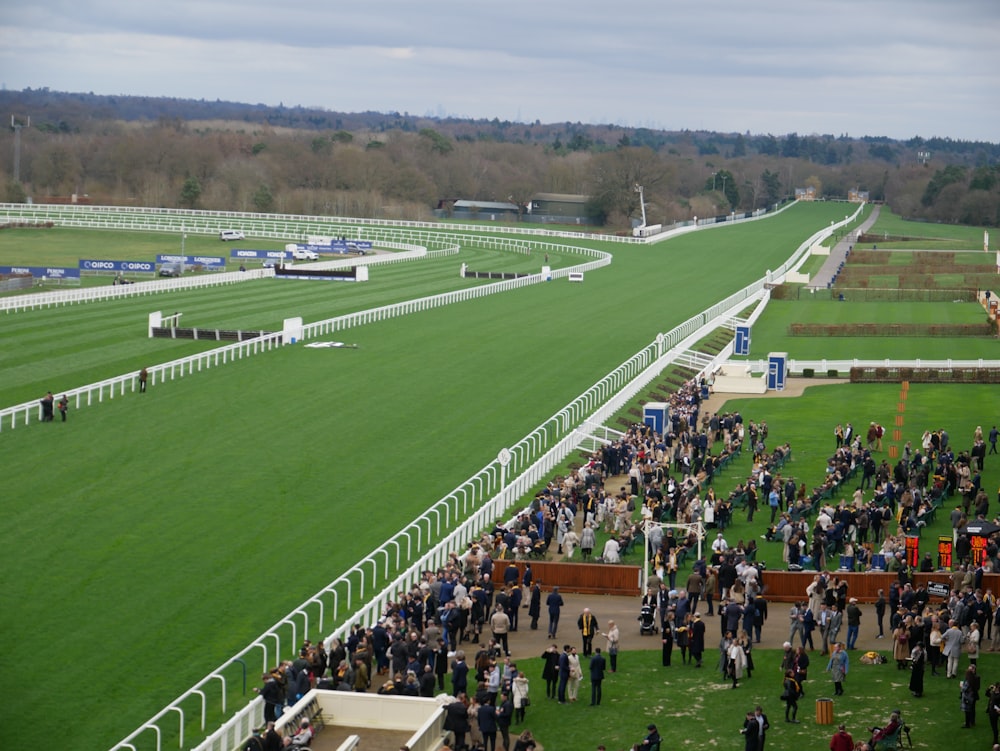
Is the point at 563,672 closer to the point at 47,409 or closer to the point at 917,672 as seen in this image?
the point at 917,672

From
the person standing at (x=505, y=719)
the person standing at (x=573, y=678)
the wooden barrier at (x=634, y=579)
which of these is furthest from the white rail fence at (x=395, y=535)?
the person standing at (x=573, y=678)

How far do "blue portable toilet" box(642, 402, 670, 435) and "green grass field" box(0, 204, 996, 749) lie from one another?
3.15m

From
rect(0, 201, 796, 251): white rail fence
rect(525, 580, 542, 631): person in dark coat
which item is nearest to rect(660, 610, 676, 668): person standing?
rect(525, 580, 542, 631): person in dark coat

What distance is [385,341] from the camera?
5059 cm

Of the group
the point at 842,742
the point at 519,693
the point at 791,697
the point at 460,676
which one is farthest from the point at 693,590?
the point at 842,742

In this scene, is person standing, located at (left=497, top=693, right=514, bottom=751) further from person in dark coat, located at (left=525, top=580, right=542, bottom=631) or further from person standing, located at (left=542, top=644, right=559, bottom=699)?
person in dark coat, located at (left=525, top=580, right=542, bottom=631)

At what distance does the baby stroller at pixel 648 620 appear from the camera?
69.6 feet

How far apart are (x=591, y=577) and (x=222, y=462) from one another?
400 inches

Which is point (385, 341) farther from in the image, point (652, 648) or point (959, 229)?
point (959, 229)

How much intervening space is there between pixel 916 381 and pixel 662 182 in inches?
3755

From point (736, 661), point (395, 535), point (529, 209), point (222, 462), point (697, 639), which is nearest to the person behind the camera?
point (736, 661)

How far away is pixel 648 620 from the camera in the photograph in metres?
21.2

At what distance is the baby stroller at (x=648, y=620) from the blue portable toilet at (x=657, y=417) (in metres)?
14.7

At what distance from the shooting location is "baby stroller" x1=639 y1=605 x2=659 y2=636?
21.2m
